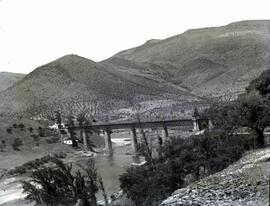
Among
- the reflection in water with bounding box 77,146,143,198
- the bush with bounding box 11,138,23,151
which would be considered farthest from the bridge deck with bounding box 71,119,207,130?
the bush with bounding box 11,138,23,151

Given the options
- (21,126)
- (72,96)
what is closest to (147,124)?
(21,126)

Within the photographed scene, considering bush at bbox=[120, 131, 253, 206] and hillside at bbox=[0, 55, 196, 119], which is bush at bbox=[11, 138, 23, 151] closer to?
hillside at bbox=[0, 55, 196, 119]

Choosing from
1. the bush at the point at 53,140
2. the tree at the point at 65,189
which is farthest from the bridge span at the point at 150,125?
the tree at the point at 65,189

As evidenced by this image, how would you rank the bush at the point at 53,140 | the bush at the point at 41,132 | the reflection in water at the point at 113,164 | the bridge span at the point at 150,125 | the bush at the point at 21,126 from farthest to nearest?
the bush at the point at 21,126
the bush at the point at 41,132
the bush at the point at 53,140
the bridge span at the point at 150,125
the reflection in water at the point at 113,164

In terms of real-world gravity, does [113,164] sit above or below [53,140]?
below

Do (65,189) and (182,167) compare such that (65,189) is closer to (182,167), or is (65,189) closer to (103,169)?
(182,167)

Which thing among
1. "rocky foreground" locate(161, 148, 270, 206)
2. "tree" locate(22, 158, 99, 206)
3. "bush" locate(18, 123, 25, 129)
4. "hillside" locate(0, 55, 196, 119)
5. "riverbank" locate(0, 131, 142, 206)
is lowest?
"riverbank" locate(0, 131, 142, 206)

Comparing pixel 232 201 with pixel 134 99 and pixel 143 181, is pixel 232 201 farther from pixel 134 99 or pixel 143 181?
pixel 134 99

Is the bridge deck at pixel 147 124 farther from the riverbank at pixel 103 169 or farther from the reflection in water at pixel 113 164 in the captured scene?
the reflection in water at pixel 113 164

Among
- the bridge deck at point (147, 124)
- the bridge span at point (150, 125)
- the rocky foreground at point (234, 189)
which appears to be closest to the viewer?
the rocky foreground at point (234, 189)
